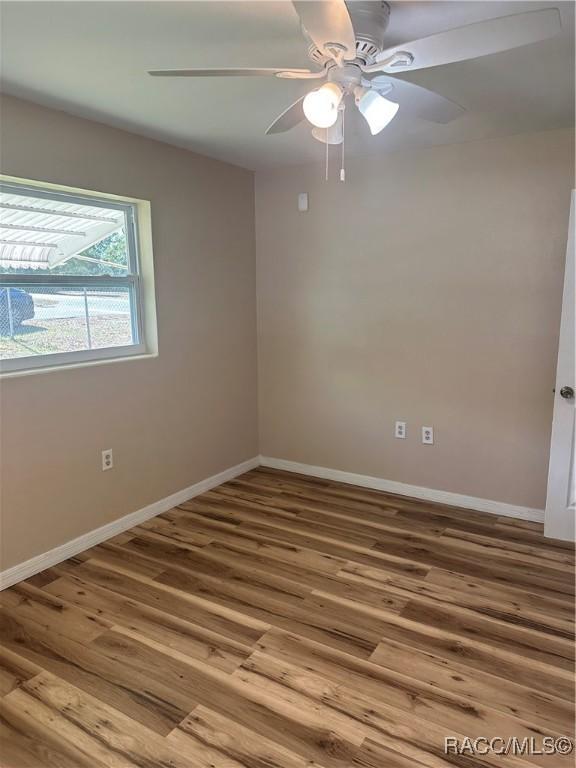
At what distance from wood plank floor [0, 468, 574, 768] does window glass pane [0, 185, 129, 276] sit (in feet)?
5.39

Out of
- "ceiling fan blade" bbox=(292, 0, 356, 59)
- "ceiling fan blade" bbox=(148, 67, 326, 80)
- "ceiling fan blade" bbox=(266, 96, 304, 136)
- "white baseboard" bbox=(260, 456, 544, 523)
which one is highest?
"ceiling fan blade" bbox=(292, 0, 356, 59)

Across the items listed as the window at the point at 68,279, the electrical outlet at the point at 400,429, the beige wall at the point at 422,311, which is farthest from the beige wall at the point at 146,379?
the electrical outlet at the point at 400,429

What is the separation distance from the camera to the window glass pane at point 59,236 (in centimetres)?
262

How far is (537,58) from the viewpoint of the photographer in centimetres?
205

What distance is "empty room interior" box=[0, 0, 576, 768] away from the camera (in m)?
1.75

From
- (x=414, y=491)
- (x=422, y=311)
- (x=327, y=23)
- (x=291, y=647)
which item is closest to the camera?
(x=327, y=23)

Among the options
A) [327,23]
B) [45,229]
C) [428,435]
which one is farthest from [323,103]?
[428,435]

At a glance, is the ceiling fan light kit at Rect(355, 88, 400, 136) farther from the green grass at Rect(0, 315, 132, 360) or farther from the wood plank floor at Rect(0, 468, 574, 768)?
the wood plank floor at Rect(0, 468, 574, 768)

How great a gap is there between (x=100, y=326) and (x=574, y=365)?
2.80m

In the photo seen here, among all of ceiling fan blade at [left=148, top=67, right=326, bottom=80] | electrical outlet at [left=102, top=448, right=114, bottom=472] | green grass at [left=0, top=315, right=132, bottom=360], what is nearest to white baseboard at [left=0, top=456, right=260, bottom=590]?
electrical outlet at [left=102, top=448, right=114, bottom=472]

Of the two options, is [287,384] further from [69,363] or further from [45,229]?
[45,229]

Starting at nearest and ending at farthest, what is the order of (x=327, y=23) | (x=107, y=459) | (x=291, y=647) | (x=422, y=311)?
(x=327, y=23), (x=291, y=647), (x=107, y=459), (x=422, y=311)

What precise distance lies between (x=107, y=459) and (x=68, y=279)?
108cm

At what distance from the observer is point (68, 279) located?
287cm
